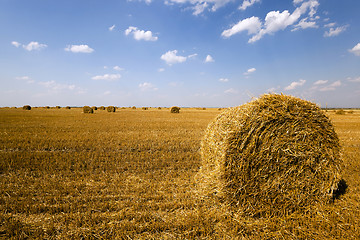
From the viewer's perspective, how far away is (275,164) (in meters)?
3.90

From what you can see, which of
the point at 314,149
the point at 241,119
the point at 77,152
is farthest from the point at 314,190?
the point at 77,152

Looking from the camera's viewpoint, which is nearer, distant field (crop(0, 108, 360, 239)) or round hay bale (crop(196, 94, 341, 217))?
distant field (crop(0, 108, 360, 239))

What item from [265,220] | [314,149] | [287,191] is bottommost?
[265,220]

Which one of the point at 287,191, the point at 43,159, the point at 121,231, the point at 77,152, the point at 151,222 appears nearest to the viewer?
the point at 121,231

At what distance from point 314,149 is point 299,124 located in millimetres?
628

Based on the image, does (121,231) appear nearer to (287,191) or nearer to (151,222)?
(151,222)

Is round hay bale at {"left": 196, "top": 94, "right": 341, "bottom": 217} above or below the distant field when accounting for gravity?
above

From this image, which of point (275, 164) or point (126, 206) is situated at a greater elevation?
point (275, 164)

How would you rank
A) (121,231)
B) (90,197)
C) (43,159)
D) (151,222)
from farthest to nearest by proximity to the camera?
1. (43,159)
2. (90,197)
3. (151,222)
4. (121,231)

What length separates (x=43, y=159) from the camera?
22.4ft

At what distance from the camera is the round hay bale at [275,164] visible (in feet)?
12.7

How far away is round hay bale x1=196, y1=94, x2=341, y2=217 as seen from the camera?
388 cm

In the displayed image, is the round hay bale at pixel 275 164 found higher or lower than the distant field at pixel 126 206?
higher

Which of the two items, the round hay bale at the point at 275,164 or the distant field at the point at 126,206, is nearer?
the distant field at the point at 126,206
